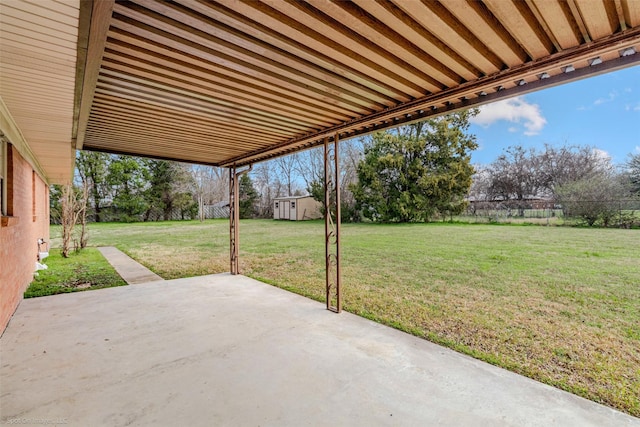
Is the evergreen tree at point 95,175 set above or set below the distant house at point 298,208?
above

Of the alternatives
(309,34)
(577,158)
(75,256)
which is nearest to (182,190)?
(75,256)

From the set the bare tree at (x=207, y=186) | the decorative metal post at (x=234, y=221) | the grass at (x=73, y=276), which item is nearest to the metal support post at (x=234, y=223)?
the decorative metal post at (x=234, y=221)

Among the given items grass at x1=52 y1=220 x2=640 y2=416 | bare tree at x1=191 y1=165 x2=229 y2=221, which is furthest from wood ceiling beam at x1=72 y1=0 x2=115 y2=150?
bare tree at x1=191 y1=165 x2=229 y2=221

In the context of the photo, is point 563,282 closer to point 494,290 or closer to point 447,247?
point 494,290

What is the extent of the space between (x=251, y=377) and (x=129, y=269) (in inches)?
219

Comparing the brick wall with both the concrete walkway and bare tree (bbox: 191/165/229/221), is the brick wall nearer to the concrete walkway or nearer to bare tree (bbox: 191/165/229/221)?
the concrete walkway

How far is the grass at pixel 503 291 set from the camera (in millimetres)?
2604

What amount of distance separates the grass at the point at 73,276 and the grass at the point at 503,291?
2.94 feet

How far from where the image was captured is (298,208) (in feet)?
70.6

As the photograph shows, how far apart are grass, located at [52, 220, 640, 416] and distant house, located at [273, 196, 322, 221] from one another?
38.5 ft

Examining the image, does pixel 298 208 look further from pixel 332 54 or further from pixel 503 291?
pixel 332 54

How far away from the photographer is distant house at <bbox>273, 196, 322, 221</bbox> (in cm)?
2155

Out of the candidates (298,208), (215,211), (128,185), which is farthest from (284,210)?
(128,185)

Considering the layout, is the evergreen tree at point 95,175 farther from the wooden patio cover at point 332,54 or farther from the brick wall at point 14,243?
the wooden patio cover at point 332,54
